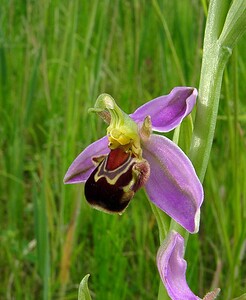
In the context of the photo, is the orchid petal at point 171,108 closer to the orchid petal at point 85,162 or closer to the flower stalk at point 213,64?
the flower stalk at point 213,64

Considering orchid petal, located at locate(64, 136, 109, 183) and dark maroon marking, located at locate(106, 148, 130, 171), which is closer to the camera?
dark maroon marking, located at locate(106, 148, 130, 171)

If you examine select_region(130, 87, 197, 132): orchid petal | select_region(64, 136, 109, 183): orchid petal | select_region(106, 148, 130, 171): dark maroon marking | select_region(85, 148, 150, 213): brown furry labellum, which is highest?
select_region(130, 87, 197, 132): orchid petal

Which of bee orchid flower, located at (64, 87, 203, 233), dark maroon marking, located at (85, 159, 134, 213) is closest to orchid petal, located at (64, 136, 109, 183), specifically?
bee orchid flower, located at (64, 87, 203, 233)

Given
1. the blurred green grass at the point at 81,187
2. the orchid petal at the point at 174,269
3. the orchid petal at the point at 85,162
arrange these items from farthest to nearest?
the blurred green grass at the point at 81,187 < the orchid petal at the point at 85,162 < the orchid petal at the point at 174,269

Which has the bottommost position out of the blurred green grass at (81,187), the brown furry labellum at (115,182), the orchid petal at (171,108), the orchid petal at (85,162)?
the blurred green grass at (81,187)

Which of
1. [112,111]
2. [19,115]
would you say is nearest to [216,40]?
[112,111]

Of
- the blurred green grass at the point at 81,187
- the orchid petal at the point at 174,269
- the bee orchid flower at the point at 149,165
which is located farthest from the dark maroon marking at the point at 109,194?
the blurred green grass at the point at 81,187

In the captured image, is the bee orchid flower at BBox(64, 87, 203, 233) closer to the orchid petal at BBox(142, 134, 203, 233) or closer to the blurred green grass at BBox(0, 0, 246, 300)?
the orchid petal at BBox(142, 134, 203, 233)
